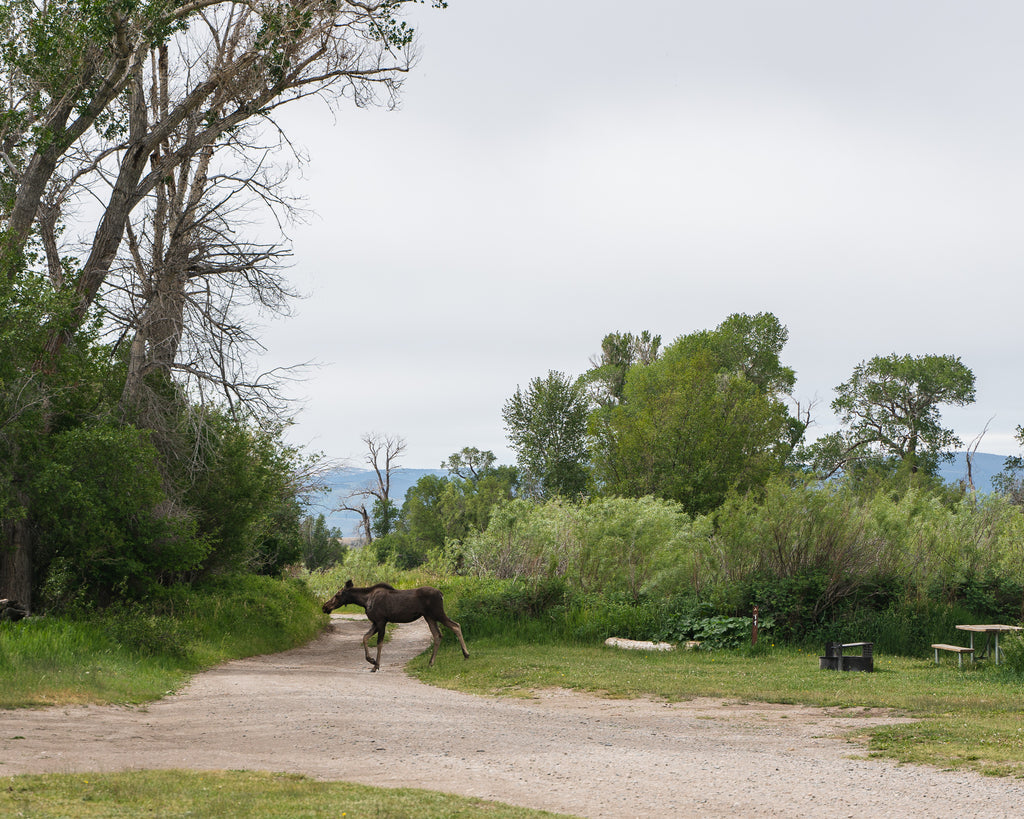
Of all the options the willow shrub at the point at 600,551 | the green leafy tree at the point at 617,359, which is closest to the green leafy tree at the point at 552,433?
the green leafy tree at the point at 617,359

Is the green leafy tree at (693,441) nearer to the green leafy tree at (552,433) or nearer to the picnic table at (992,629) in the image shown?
the green leafy tree at (552,433)

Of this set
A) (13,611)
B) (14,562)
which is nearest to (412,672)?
(13,611)

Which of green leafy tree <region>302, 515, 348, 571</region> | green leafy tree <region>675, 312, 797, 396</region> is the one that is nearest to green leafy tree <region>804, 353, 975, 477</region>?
green leafy tree <region>675, 312, 797, 396</region>

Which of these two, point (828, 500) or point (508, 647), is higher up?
point (828, 500)

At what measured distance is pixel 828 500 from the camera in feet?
76.0

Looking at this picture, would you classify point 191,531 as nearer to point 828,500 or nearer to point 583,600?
point 583,600

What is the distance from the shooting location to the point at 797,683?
51.4 ft

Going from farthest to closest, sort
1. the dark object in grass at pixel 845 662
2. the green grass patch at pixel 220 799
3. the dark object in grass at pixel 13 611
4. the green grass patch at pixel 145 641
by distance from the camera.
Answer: the dark object in grass at pixel 845 662 → the dark object in grass at pixel 13 611 → the green grass patch at pixel 145 641 → the green grass patch at pixel 220 799

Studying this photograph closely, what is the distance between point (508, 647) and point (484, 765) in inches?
511

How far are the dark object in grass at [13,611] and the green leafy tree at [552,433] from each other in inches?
1871

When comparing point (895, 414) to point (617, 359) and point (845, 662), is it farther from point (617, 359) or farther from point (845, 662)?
point (845, 662)

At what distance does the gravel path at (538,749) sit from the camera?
7516 millimetres

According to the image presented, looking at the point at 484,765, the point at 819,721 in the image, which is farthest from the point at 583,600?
the point at 484,765

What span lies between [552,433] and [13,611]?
4904 cm
